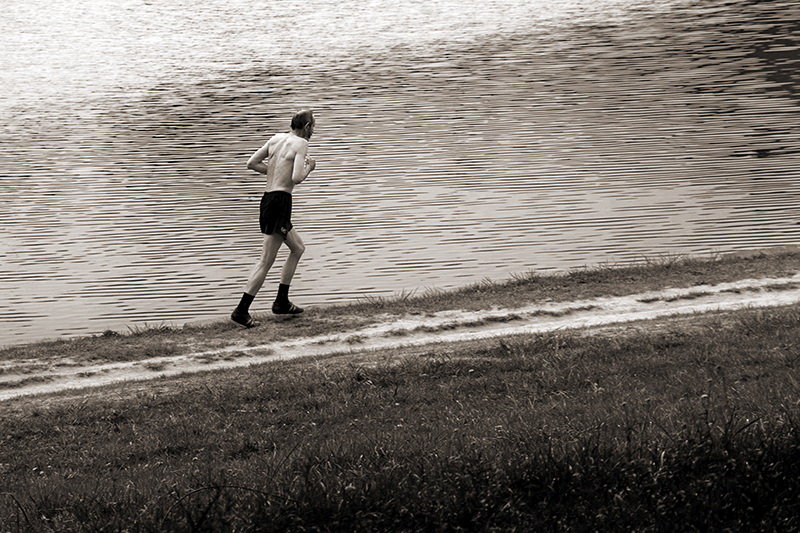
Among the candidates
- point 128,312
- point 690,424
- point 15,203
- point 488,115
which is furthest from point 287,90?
point 690,424

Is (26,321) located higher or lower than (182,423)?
lower

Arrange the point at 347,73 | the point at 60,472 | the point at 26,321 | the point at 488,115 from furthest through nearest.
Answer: the point at 347,73 → the point at 488,115 → the point at 26,321 → the point at 60,472

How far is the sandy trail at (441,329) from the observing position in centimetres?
1198

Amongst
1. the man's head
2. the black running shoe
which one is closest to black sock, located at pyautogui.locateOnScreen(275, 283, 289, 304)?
the black running shoe

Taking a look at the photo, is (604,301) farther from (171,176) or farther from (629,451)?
(171,176)

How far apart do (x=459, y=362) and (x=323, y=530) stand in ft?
16.6

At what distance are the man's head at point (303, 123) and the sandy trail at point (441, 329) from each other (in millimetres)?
2267

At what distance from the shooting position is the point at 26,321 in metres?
15.7

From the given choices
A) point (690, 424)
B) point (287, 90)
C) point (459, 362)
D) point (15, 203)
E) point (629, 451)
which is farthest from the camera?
point (287, 90)

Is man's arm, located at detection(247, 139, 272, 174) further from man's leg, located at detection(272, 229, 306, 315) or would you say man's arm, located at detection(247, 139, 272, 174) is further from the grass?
the grass

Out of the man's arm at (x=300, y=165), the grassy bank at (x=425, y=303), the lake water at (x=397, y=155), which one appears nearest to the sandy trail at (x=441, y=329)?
the grassy bank at (x=425, y=303)

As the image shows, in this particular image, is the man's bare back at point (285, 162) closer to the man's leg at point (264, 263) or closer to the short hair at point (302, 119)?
the short hair at point (302, 119)

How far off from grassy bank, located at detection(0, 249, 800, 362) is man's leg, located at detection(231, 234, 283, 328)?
0.15m

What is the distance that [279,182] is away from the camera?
13.5 metres
